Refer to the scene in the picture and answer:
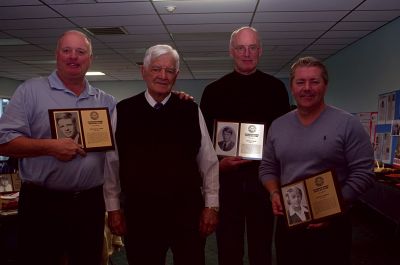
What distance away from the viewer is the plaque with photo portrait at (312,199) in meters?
1.53

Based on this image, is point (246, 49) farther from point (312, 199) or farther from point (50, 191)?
point (50, 191)

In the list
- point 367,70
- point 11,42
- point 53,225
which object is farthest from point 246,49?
point 11,42

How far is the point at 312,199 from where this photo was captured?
1591 millimetres

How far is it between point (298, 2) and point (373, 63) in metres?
1.99

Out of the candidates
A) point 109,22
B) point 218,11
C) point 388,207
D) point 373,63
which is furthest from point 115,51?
point 388,207

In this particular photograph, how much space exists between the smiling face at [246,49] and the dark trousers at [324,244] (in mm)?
914

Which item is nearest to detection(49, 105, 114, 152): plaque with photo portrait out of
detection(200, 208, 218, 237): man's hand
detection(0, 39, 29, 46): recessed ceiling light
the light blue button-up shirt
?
the light blue button-up shirt

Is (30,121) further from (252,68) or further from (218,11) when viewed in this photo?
(218,11)

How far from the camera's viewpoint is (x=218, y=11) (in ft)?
15.4

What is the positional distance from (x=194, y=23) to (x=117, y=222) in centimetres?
403

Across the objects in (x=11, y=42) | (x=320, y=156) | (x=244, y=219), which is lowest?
(x=244, y=219)

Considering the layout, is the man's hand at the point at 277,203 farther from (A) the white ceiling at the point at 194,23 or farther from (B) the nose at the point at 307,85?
(A) the white ceiling at the point at 194,23

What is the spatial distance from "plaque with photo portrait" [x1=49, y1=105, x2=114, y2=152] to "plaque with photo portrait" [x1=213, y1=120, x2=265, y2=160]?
1.97ft

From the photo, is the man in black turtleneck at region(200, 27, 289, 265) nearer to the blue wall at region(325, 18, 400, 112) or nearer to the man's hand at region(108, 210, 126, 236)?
the man's hand at region(108, 210, 126, 236)
